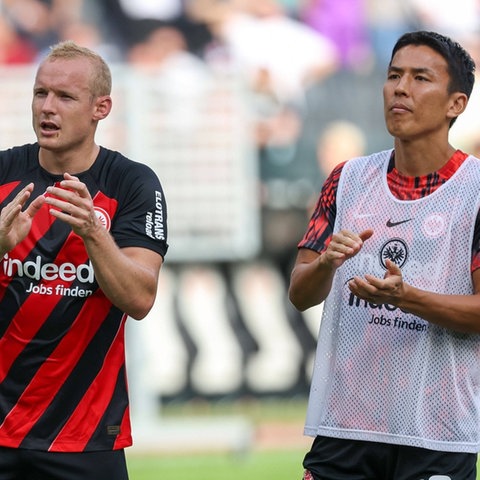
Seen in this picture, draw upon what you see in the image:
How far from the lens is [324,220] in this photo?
487 cm

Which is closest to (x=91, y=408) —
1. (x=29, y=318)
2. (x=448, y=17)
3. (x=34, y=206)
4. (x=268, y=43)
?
(x=29, y=318)

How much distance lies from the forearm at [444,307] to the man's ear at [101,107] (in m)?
1.26

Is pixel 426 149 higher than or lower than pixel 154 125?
lower

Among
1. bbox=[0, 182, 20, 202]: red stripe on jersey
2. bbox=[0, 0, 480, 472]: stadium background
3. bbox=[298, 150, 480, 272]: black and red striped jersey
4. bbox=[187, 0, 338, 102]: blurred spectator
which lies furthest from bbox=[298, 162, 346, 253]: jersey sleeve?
bbox=[187, 0, 338, 102]: blurred spectator

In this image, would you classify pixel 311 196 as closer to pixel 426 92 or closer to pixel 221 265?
pixel 221 265

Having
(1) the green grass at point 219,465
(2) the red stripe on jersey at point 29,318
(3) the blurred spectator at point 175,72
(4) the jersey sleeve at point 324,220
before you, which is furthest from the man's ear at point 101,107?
(3) the blurred spectator at point 175,72

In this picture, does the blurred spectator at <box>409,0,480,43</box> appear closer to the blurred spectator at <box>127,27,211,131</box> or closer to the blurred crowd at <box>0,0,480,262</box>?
the blurred crowd at <box>0,0,480,262</box>

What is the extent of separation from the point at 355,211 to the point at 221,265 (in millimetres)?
10217

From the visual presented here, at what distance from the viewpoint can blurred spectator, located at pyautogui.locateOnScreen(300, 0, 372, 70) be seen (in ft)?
49.4

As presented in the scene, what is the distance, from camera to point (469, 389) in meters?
4.62

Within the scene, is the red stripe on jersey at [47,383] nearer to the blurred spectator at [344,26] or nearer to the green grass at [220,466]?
the green grass at [220,466]

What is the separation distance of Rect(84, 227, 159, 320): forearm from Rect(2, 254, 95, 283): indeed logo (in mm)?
151

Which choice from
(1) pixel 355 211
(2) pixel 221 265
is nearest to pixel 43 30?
(2) pixel 221 265

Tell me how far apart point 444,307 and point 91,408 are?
4.13 feet
